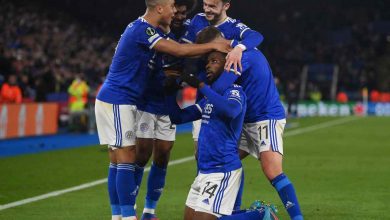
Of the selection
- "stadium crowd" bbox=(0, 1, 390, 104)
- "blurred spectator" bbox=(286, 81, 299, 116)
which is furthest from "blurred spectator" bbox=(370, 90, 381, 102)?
"blurred spectator" bbox=(286, 81, 299, 116)

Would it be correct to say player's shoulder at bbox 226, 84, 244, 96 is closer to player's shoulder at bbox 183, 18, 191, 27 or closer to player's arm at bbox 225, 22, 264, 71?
player's arm at bbox 225, 22, 264, 71

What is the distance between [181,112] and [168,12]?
37.6 inches

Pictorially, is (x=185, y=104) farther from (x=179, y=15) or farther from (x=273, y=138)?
(x=273, y=138)

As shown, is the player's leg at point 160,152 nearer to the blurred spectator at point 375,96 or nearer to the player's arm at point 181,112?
the player's arm at point 181,112

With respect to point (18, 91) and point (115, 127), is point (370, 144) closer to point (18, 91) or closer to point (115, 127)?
point (18, 91)

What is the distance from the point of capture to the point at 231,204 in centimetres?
631

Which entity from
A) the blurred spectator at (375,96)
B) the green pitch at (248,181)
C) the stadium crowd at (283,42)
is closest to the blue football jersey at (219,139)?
the green pitch at (248,181)

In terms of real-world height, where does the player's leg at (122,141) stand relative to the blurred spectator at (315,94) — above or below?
above

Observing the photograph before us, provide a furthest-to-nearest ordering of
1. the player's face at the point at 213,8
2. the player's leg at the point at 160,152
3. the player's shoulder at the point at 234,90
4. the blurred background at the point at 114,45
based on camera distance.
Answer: the blurred background at the point at 114,45, the player's leg at the point at 160,152, the player's face at the point at 213,8, the player's shoulder at the point at 234,90

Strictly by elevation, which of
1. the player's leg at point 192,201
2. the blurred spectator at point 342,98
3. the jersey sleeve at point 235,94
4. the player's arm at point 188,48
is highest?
the player's arm at point 188,48

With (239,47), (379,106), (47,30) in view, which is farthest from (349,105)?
(239,47)

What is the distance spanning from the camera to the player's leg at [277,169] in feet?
23.6

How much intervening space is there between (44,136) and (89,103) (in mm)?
3208

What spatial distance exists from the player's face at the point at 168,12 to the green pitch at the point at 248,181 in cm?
228
